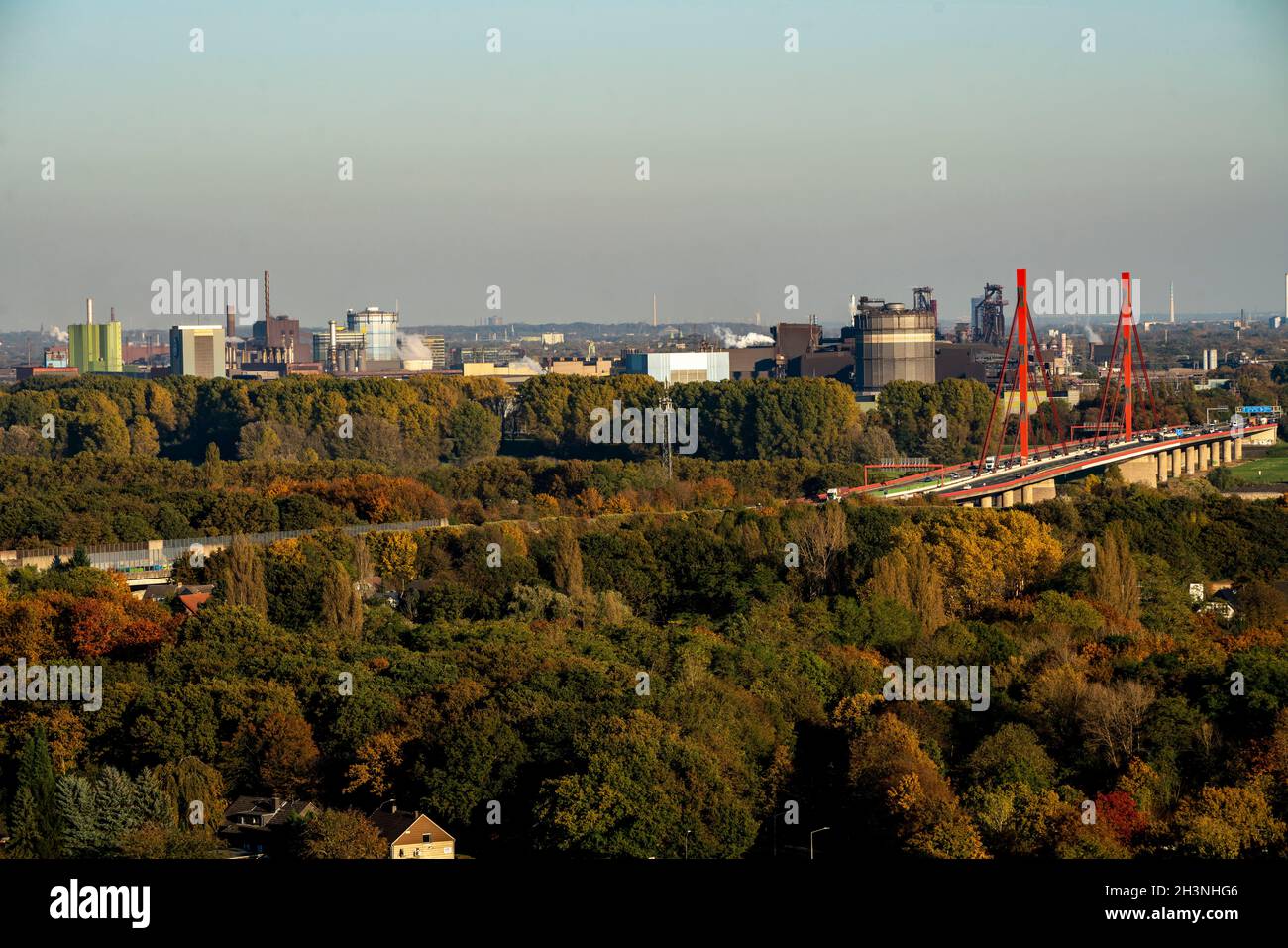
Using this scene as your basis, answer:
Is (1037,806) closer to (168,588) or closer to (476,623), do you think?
(476,623)

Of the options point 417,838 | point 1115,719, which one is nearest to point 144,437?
point 417,838

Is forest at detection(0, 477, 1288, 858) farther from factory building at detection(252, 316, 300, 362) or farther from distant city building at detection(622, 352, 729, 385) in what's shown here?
factory building at detection(252, 316, 300, 362)

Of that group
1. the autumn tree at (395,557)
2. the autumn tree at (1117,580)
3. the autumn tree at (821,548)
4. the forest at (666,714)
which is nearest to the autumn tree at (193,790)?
the forest at (666,714)

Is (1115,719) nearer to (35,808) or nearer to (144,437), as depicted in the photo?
(35,808)

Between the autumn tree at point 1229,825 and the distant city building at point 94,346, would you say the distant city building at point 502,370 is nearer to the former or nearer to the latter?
the distant city building at point 94,346

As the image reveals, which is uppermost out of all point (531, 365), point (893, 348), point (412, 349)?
point (412, 349)

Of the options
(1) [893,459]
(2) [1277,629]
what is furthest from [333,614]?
(1) [893,459]

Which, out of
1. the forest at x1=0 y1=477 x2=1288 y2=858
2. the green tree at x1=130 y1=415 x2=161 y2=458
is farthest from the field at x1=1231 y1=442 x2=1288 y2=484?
the green tree at x1=130 y1=415 x2=161 y2=458
